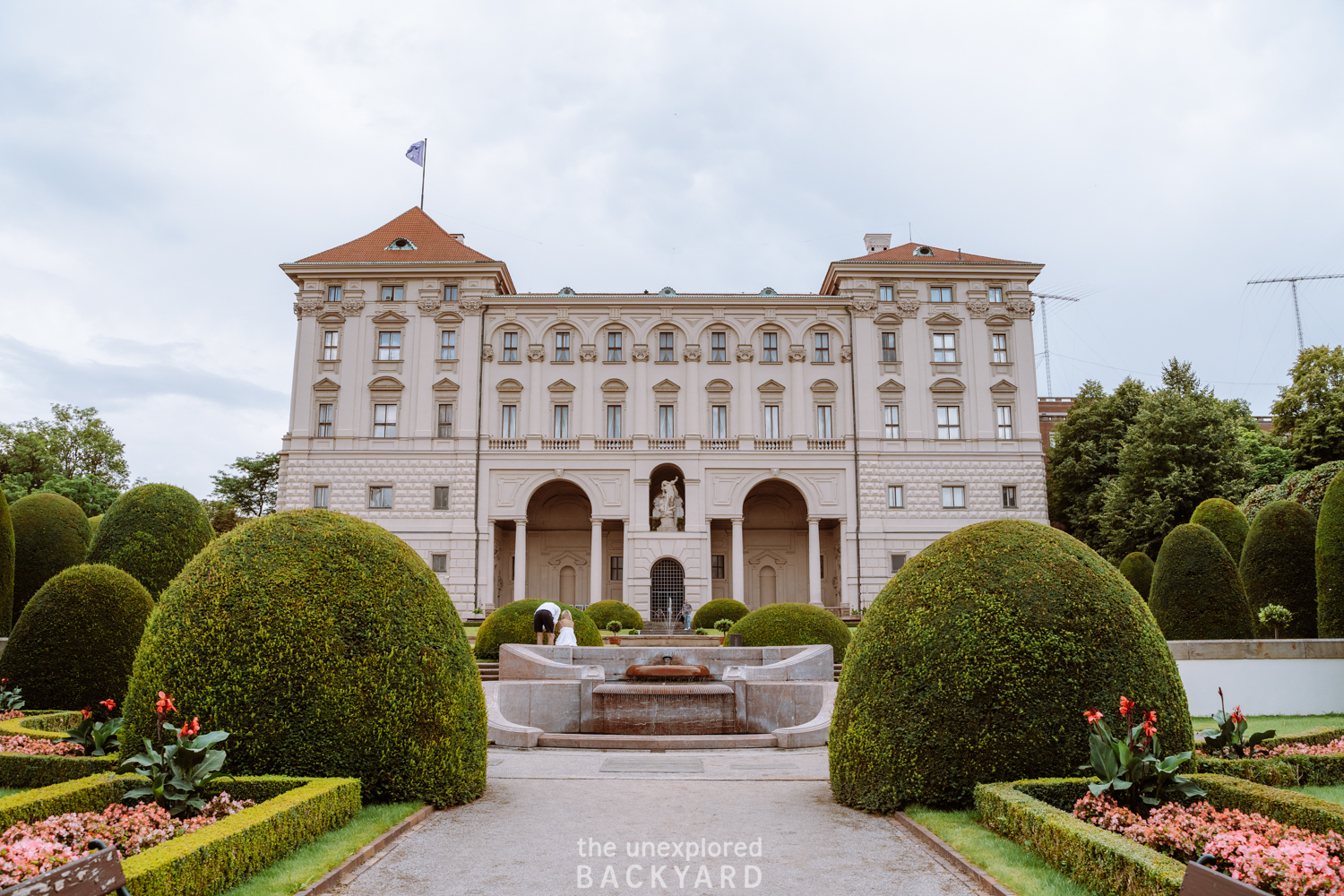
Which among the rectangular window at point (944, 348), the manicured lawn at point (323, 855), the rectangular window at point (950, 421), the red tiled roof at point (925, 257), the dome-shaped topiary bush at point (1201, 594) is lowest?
the manicured lawn at point (323, 855)

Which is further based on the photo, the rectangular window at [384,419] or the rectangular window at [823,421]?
the rectangular window at [823,421]

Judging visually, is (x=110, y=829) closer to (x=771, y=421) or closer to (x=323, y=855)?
(x=323, y=855)

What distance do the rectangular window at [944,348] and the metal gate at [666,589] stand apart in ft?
57.4

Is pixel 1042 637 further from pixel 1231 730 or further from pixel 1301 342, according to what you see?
pixel 1301 342

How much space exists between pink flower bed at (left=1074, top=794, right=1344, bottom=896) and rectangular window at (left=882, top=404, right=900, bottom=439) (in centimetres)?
3994

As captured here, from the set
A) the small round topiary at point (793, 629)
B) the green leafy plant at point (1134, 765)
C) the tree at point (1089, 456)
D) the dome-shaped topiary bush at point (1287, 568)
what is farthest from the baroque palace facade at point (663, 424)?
the green leafy plant at point (1134, 765)

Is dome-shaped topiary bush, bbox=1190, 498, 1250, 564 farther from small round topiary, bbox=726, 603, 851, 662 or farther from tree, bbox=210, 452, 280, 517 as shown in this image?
tree, bbox=210, 452, 280, 517

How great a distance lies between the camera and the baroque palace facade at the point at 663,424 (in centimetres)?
4503

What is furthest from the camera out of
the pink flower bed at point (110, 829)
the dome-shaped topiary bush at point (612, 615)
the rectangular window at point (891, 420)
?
the rectangular window at point (891, 420)

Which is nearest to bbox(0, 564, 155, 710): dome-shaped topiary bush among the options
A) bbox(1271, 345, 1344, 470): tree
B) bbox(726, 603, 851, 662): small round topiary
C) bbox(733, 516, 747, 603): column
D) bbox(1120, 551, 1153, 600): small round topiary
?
bbox(726, 603, 851, 662): small round topiary

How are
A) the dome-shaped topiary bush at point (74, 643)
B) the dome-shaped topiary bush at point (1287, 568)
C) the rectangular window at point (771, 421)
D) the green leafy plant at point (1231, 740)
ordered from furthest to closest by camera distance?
the rectangular window at point (771, 421) → the dome-shaped topiary bush at point (1287, 568) → the dome-shaped topiary bush at point (74, 643) → the green leafy plant at point (1231, 740)

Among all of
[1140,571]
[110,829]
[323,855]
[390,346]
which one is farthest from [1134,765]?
[390,346]

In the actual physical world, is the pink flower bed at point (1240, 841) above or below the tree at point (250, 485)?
below

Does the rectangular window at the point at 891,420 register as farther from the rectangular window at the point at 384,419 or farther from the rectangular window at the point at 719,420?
the rectangular window at the point at 384,419
